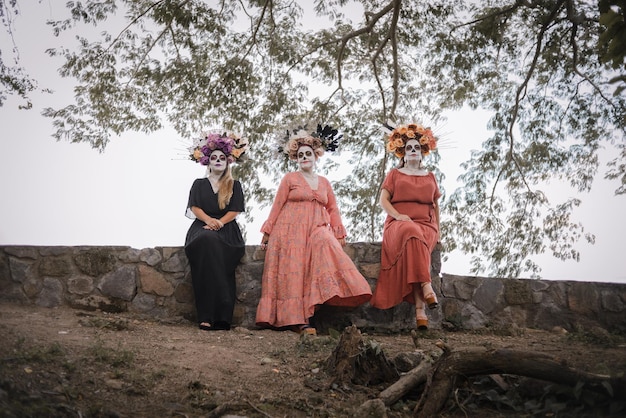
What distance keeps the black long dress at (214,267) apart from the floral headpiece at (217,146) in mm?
460

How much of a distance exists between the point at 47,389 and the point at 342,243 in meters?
2.88

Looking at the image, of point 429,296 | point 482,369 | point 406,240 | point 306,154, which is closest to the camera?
point 482,369

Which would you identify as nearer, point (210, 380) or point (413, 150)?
point (210, 380)

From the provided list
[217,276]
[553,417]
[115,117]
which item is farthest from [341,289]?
[115,117]

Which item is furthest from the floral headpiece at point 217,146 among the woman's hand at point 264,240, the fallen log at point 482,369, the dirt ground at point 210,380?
the fallen log at point 482,369

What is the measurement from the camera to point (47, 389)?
2.93 metres

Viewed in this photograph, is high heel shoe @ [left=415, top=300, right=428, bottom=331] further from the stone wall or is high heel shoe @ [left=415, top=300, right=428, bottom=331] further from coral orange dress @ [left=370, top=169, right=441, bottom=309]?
the stone wall

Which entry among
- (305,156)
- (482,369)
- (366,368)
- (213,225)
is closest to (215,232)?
(213,225)

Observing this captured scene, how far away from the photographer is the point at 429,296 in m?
4.88

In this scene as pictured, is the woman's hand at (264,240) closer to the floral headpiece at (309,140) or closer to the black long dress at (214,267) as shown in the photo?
the black long dress at (214,267)

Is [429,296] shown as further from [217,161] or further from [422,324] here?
[217,161]

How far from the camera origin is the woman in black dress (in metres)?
5.12

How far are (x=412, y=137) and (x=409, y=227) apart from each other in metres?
0.83

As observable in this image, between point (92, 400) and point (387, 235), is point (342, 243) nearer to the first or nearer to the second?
point (387, 235)
